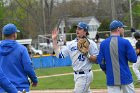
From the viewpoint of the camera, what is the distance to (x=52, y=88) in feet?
51.1

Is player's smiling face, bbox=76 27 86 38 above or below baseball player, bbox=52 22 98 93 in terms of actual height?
above

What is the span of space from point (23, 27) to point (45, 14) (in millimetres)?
3692

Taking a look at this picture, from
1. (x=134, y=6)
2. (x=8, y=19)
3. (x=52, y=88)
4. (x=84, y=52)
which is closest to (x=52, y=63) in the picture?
(x=52, y=88)

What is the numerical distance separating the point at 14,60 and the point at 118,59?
79.5 inches

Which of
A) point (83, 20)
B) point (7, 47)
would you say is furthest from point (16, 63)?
point (83, 20)

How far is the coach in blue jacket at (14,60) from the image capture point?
7.34 meters

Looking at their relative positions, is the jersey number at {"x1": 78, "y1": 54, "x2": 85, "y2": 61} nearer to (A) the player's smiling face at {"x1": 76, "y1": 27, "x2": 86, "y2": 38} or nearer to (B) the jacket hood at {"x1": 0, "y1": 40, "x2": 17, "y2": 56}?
(A) the player's smiling face at {"x1": 76, "y1": 27, "x2": 86, "y2": 38}

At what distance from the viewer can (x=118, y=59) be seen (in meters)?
8.17

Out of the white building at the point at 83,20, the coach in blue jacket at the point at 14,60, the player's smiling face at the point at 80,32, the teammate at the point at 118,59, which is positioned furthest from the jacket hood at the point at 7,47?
the white building at the point at 83,20

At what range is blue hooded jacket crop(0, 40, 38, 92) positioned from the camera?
7.34m

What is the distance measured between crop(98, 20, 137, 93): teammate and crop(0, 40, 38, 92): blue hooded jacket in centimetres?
163

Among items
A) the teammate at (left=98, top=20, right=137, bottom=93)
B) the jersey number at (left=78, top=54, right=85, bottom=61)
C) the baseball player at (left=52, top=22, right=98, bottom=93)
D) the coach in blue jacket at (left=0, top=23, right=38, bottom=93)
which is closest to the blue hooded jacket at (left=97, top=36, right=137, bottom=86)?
the teammate at (left=98, top=20, right=137, bottom=93)

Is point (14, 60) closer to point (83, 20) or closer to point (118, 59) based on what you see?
point (118, 59)

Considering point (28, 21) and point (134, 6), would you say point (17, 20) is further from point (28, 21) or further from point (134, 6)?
point (134, 6)
